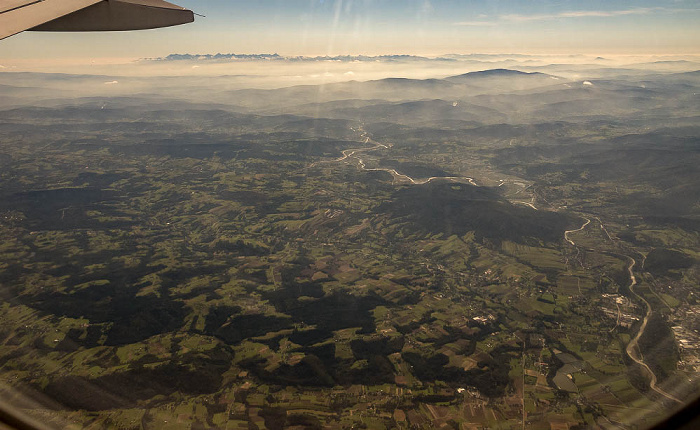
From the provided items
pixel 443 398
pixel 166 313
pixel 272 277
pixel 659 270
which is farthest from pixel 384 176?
pixel 443 398

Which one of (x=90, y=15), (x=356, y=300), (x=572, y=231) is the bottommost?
(x=356, y=300)

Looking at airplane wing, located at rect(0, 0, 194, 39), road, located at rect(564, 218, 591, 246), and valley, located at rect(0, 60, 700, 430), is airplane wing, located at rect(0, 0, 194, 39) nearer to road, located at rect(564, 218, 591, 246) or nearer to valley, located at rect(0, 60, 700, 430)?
valley, located at rect(0, 60, 700, 430)

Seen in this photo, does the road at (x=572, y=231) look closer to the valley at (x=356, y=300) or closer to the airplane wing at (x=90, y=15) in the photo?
the valley at (x=356, y=300)

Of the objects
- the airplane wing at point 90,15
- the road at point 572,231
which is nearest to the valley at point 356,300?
the road at point 572,231

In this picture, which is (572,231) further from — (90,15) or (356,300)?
(90,15)

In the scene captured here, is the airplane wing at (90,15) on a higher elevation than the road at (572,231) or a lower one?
higher

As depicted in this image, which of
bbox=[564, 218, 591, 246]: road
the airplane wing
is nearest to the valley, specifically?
bbox=[564, 218, 591, 246]: road

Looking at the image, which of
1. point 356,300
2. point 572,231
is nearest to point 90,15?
point 356,300

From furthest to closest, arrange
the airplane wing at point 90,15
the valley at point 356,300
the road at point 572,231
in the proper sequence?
the road at point 572,231, the valley at point 356,300, the airplane wing at point 90,15

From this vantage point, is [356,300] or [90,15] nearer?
[90,15]
